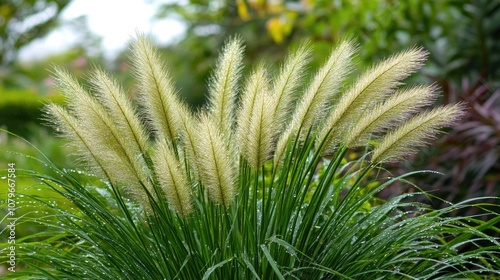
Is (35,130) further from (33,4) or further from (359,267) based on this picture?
(359,267)

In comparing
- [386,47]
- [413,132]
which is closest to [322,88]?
[413,132]

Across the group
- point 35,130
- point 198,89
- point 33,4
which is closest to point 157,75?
point 35,130

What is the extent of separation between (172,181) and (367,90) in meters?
0.54

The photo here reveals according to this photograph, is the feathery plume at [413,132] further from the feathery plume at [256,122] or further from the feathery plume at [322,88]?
the feathery plume at [256,122]

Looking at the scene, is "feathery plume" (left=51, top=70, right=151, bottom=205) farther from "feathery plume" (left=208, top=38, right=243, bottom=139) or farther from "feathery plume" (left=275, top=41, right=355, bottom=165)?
"feathery plume" (left=275, top=41, right=355, bottom=165)

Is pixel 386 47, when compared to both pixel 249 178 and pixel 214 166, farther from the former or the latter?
pixel 214 166

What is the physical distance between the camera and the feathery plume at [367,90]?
185cm

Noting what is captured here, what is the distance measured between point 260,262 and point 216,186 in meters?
0.22

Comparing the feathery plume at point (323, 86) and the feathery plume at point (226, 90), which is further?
the feathery plume at point (226, 90)

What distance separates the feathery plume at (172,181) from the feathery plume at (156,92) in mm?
127

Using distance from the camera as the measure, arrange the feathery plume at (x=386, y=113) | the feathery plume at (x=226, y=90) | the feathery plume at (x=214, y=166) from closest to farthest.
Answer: the feathery plume at (x=214, y=166) < the feathery plume at (x=386, y=113) < the feathery plume at (x=226, y=90)

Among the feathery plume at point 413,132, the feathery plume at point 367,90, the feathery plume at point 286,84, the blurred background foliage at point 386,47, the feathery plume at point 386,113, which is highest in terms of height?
the blurred background foliage at point 386,47

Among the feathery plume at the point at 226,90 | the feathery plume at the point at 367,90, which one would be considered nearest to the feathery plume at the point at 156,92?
the feathery plume at the point at 226,90

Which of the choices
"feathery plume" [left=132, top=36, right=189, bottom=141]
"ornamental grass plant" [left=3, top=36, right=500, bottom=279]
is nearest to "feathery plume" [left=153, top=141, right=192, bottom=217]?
"ornamental grass plant" [left=3, top=36, right=500, bottom=279]
